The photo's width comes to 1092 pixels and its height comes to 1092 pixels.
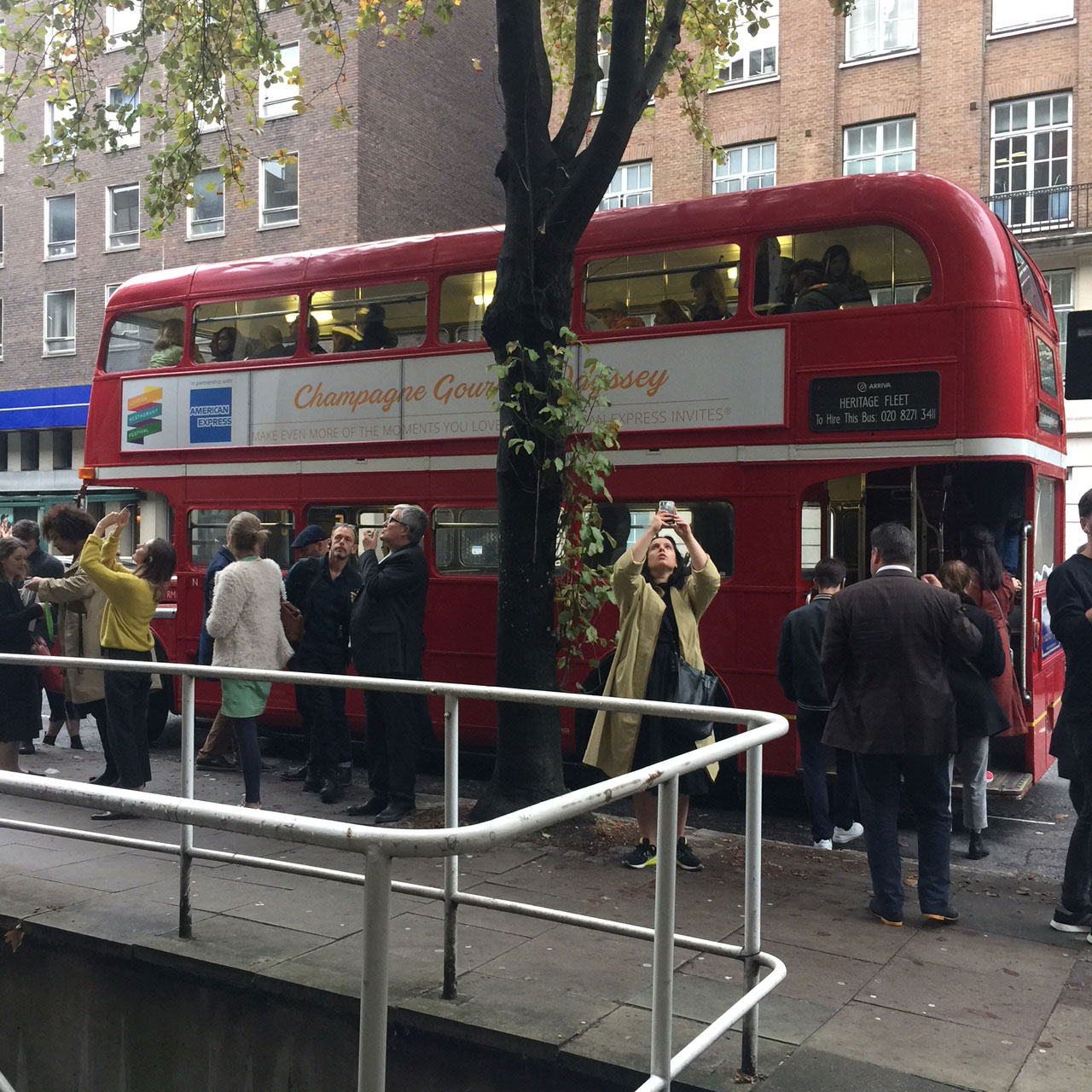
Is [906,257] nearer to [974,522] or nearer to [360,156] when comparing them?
[974,522]

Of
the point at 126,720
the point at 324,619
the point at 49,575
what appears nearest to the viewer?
the point at 126,720

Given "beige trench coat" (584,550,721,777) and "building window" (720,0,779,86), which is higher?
"building window" (720,0,779,86)

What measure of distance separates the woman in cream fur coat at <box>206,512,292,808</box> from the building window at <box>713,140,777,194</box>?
1975 centimetres

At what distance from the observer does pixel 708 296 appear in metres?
8.35

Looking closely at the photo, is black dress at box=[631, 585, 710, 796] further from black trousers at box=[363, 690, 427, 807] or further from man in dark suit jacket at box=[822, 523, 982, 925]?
black trousers at box=[363, 690, 427, 807]

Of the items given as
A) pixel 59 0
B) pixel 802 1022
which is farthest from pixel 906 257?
pixel 59 0

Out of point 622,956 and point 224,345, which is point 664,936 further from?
point 224,345

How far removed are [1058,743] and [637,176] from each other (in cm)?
2291

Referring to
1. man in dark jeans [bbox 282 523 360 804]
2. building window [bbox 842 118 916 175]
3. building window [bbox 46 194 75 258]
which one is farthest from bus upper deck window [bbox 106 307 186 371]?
building window [bbox 46 194 75 258]

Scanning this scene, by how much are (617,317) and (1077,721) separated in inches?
180

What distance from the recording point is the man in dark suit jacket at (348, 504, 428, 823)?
756 centimetres

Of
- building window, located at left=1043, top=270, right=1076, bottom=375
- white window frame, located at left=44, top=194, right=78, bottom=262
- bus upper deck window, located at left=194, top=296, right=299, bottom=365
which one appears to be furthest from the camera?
white window frame, located at left=44, top=194, right=78, bottom=262

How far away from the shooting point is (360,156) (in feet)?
94.0

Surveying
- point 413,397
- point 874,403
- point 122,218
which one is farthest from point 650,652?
point 122,218
